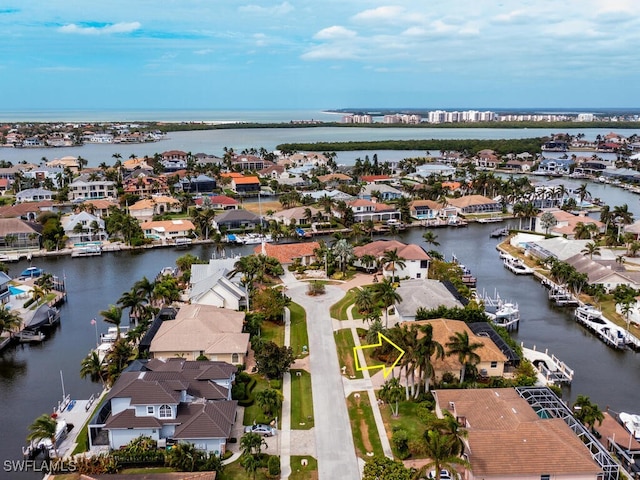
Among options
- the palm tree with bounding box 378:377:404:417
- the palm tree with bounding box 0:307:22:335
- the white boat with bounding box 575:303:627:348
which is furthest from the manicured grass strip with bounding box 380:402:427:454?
the palm tree with bounding box 0:307:22:335

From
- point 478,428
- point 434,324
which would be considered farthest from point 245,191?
point 478,428

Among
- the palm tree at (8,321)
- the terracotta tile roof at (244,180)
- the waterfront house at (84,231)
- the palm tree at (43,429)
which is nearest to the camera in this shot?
the palm tree at (43,429)

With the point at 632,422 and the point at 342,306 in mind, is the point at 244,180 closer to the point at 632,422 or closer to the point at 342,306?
the point at 342,306

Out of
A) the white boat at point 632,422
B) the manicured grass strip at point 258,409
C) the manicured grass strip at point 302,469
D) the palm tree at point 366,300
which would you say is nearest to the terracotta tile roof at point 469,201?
the palm tree at point 366,300

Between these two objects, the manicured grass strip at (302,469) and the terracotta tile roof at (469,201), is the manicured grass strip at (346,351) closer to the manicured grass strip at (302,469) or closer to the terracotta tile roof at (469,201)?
the manicured grass strip at (302,469)

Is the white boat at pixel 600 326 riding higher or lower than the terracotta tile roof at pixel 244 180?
lower

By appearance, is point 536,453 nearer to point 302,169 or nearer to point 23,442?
point 23,442

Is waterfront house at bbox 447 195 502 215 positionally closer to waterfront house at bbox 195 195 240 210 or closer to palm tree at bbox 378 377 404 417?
waterfront house at bbox 195 195 240 210
